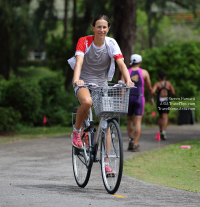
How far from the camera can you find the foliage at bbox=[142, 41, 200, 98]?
20.9 m

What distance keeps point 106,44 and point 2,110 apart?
8564 millimetres

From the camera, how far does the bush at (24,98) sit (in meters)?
15.9

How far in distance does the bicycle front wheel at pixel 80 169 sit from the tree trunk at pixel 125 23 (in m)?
10.1

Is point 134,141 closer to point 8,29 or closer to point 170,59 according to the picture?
point 170,59

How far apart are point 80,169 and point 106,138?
0.89 meters

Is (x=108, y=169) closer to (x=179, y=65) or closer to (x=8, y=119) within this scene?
(x=8, y=119)

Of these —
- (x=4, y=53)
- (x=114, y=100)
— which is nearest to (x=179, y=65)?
(x=4, y=53)

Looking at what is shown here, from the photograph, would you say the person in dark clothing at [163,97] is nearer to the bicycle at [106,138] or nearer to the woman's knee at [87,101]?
the bicycle at [106,138]

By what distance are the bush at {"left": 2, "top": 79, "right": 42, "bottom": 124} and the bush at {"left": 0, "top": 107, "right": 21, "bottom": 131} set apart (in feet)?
4.05

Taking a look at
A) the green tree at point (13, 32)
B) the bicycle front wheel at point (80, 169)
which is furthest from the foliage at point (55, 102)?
the bicycle front wheel at point (80, 169)

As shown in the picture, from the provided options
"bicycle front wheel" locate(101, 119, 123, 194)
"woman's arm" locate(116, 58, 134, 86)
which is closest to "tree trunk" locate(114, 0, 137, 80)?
"woman's arm" locate(116, 58, 134, 86)

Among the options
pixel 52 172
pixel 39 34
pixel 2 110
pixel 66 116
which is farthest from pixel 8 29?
pixel 52 172

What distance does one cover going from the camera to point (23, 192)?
5.79 metres

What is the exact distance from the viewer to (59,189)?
6.07m
